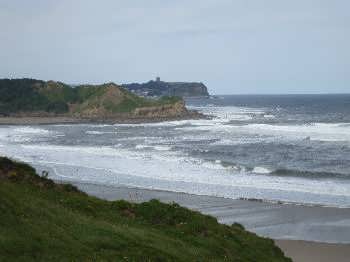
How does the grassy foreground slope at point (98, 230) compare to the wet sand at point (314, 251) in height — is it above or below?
above

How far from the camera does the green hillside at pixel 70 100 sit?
105000mm

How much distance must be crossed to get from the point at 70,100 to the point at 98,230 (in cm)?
10250

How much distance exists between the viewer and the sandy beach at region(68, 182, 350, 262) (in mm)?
17141

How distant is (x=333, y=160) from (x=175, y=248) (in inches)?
1058

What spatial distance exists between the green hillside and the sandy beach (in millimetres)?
78621

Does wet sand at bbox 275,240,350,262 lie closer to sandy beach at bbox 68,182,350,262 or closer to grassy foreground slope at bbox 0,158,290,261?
sandy beach at bbox 68,182,350,262

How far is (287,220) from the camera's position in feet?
69.2

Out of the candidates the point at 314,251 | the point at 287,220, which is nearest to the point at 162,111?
the point at 287,220

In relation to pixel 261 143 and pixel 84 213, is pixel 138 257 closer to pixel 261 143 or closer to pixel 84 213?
pixel 84 213

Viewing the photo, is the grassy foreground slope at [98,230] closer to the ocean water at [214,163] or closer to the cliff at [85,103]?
the ocean water at [214,163]

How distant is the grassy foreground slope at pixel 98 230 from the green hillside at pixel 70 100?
294ft

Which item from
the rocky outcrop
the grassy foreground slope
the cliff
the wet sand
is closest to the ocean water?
the wet sand

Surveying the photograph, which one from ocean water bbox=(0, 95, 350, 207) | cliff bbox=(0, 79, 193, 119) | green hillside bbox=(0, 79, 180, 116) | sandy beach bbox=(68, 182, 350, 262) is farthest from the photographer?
green hillside bbox=(0, 79, 180, 116)

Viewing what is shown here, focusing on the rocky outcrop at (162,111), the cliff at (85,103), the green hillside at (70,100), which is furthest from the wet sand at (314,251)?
the green hillside at (70,100)
